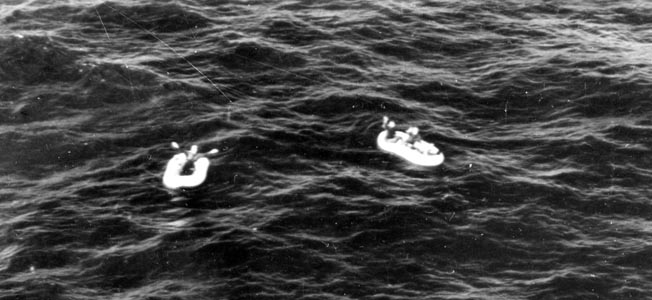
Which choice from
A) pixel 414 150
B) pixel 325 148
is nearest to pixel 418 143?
pixel 414 150

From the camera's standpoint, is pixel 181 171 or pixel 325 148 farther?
pixel 325 148

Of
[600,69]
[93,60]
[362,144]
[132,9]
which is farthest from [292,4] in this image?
[600,69]

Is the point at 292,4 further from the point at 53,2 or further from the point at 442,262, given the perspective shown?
the point at 442,262

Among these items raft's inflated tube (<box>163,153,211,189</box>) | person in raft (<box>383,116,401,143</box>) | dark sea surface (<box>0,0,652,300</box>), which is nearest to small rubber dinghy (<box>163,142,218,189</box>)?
raft's inflated tube (<box>163,153,211,189</box>)

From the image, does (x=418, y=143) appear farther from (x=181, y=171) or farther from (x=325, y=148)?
(x=181, y=171)

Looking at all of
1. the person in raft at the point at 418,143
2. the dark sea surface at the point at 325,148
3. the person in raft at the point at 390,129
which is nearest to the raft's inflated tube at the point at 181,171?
the dark sea surface at the point at 325,148

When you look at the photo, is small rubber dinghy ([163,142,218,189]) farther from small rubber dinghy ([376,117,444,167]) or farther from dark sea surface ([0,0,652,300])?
small rubber dinghy ([376,117,444,167])
